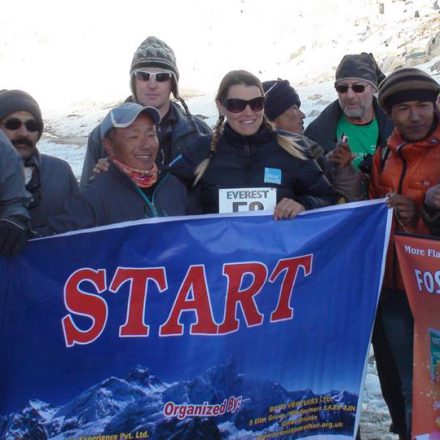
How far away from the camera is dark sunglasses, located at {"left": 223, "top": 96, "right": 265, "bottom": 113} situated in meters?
3.99

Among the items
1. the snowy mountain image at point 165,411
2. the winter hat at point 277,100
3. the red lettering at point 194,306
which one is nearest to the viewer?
the snowy mountain image at point 165,411

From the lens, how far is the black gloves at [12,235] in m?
3.37

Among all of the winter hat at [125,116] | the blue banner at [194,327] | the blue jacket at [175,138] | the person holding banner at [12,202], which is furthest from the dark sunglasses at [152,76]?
the person holding banner at [12,202]

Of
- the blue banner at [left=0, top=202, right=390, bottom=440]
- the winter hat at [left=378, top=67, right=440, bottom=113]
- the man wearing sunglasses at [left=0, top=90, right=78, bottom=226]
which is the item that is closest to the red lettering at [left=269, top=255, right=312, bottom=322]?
the blue banner at [left=0, top=202, right=390, bottom=440]

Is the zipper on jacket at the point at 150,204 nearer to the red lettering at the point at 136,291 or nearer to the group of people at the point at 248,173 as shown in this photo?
the group of people at the point at 248,173

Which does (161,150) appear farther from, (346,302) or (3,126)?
(346,302)

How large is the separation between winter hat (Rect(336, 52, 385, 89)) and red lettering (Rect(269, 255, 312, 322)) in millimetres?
1525

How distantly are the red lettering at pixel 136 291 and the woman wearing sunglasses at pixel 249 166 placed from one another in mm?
592

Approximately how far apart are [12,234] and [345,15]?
72549 millimetres

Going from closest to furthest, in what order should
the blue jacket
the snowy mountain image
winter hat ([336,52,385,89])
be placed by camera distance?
the snowy mountain image → the blue jacket → winter hat ([336,52,385,89])

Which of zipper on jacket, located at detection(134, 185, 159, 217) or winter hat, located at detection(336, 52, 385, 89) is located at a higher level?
winter hat, located at detection(336, 52, 385, 89)

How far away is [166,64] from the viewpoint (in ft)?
15.5

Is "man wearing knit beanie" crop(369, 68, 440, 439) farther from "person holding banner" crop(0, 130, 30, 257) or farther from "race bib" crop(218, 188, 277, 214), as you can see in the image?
"person holding banner" crop(0, 130, 30, 257)

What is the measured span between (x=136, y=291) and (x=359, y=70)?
219 cm
